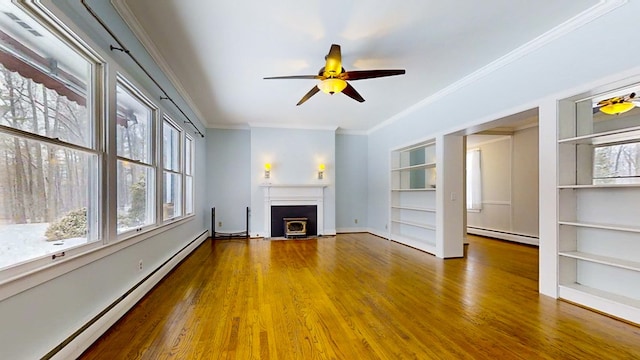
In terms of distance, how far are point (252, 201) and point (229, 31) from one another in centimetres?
456

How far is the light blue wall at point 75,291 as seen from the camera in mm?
1479

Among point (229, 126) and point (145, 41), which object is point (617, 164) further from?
point (229, 126)

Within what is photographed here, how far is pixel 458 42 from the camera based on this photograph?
315 centimetres

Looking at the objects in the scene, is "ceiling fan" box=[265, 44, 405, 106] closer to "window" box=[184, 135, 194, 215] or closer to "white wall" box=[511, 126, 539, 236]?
"window" box=[184, 135, 194, 215]

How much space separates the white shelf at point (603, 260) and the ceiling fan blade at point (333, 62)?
9.63 ft

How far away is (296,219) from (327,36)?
4.67m

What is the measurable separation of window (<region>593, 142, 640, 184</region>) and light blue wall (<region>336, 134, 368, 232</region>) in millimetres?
5145

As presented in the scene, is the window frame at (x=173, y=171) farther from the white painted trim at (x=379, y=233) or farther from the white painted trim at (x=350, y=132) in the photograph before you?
A: the white painted trim at (x=379, y=233)

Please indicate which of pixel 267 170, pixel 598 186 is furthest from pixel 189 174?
pixel 598 186

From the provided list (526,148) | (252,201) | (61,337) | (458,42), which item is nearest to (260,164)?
(252,201)

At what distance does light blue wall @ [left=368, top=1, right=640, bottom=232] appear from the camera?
246 centimetres

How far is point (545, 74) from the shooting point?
307cm

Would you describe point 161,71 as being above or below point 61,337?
above

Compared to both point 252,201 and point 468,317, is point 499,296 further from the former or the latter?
point 252,201
